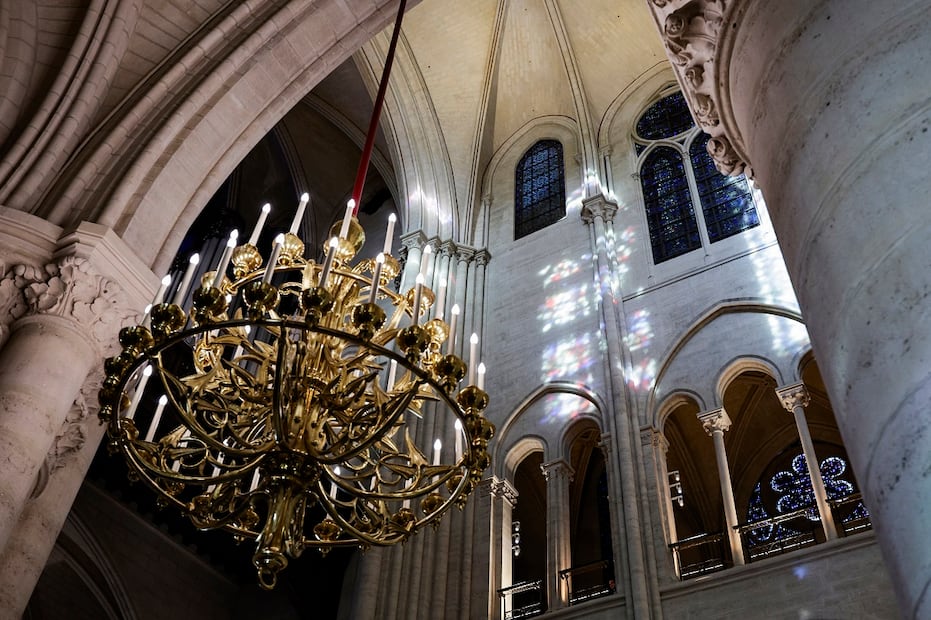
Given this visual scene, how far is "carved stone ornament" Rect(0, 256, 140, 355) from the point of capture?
538 centimetres

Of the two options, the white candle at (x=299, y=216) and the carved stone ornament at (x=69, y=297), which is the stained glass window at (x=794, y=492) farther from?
the carved stone ornament at (x=69, y=297)

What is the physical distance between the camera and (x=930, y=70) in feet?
6.91

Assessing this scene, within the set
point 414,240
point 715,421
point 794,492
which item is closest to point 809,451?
point 715,421

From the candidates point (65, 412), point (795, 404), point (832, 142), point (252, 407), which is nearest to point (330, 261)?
point (252, 407)

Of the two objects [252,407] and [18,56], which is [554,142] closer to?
[18,56]

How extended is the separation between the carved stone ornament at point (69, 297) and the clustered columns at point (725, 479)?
5.56m

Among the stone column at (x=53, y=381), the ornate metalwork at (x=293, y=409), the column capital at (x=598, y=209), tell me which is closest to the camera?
the ornate metalwork at (x=293, y=409)

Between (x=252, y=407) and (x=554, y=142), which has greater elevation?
(x=554, y=142)

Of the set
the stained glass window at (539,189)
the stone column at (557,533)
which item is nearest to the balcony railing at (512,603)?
the stone column at (557,533)

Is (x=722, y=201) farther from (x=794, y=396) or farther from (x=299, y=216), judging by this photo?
(x=299, y=216)

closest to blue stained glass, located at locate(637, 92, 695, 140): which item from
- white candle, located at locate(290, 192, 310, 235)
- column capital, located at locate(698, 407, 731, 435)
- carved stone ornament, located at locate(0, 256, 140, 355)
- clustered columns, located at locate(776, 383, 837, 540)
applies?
column capital, located at locate(698, 407, 731, 435)

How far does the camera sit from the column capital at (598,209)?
12.1 m

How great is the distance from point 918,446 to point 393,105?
13211 mm

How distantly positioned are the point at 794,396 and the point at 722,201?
3.69 metres
